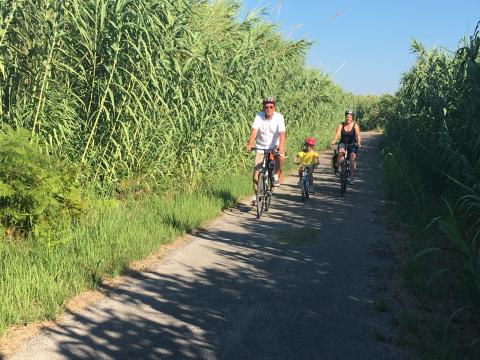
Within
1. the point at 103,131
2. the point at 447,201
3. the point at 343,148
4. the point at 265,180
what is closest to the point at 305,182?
the point at 265,180

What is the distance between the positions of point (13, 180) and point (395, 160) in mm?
10600

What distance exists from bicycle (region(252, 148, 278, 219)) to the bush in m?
3.90

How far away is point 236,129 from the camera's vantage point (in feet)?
34.1

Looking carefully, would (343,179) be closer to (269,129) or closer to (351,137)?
(351,137)

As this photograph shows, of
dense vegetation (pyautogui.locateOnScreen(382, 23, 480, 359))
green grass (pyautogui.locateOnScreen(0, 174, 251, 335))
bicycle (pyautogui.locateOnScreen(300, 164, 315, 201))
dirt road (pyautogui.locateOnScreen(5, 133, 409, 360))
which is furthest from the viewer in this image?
bicycle (pyautogui.locateOnScreen(300, 164, 315, 201))

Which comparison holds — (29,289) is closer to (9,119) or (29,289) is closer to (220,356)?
(220,356)

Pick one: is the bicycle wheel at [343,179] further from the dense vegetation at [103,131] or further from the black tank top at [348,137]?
the dense vegetation at [103,131]

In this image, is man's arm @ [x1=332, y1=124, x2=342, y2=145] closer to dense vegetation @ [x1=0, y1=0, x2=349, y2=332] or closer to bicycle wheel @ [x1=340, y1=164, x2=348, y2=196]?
bicycle wheel @ [x1=340, y1=164, x2=348, y2=196]

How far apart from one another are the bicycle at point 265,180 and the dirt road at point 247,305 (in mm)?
1191

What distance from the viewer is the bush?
5582 mm

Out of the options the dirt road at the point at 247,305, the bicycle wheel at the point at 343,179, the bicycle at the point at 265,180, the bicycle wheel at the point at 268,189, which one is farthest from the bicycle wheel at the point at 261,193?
the bicycle wheel at the point at 343,179

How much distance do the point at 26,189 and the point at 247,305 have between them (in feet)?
9.46

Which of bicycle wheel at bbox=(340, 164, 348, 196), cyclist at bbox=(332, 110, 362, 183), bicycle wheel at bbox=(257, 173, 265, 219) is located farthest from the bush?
cyclist at bbox=(332, 110, 362, 183)

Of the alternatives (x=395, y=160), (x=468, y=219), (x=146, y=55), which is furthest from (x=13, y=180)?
(x=395, y=160)
